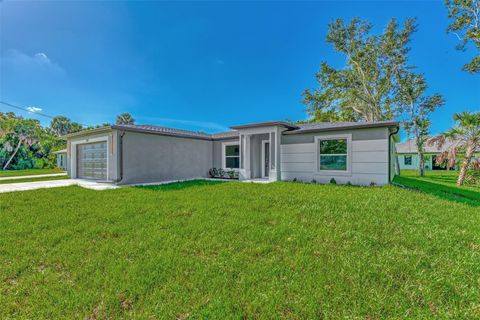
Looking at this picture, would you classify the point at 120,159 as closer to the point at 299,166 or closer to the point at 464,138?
the point at 299,166

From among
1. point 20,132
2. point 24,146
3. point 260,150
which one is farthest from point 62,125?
point 260,150

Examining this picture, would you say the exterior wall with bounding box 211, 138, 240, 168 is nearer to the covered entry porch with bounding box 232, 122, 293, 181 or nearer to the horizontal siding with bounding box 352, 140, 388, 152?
the covered entry porch with bounding box 232, 122, 293, 181

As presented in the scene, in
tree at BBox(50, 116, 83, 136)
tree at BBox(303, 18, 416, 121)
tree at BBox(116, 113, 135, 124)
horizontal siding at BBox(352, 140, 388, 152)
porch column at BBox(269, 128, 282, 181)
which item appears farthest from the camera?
tree at BBox(50, 116, 83, 136)

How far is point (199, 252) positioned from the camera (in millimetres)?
3596

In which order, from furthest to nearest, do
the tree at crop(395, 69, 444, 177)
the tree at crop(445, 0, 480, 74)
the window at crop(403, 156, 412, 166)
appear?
the window at crop(403, 156, 412, 166)
the tree at crop(395, 69, 444, 177)
the tree at crop(445, 0, 480, 74)

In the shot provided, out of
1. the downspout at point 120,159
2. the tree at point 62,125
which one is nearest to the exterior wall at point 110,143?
the downspout at point 120,159

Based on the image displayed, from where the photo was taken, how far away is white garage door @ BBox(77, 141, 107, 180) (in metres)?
11.9

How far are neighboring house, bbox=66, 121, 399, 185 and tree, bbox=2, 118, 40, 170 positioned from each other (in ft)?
72.3

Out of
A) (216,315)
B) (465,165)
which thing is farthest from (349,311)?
(465,165)

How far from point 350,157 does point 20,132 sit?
131 ft

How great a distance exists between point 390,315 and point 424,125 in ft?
82.3

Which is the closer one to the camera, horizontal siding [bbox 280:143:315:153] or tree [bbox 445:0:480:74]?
horizontal siding [bbox 280:143:315:153]

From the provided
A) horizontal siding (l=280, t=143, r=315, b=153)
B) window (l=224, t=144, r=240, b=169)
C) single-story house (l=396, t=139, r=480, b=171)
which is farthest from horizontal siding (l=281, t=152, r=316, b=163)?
single-story house (l=396, t=139, r=480, b=171)

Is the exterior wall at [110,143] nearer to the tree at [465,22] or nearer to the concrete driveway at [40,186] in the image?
the concrete driveway at [40,186]
